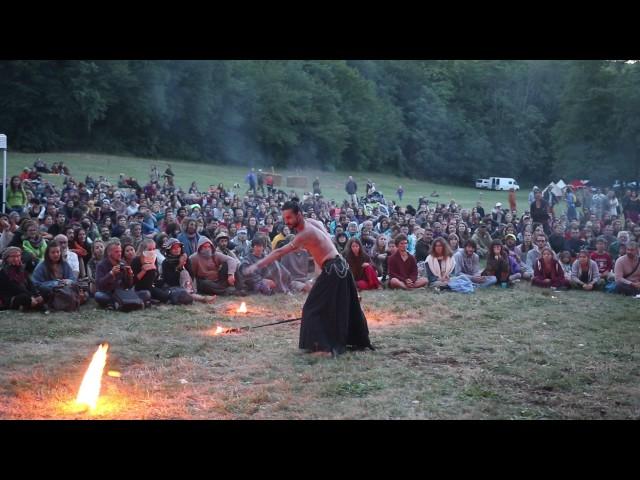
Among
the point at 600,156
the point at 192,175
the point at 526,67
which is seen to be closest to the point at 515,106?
the point at 526,67

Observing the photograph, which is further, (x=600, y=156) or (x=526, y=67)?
(x=526, y=67)

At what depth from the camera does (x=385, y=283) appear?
38.1 feet

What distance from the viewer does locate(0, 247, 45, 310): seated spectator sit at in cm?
881

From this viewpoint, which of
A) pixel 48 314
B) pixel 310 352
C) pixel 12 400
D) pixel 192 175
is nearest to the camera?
pixel 12 400

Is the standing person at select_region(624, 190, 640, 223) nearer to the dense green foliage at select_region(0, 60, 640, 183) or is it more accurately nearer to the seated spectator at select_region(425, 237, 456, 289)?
the seated spectator at select_region(425, 237, 456, 289)

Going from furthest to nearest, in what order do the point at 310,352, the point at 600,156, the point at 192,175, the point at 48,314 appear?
the point at 600,156
the point at 192,175
the point at 48,314
the point at 310,352

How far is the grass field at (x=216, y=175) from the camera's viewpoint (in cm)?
3628

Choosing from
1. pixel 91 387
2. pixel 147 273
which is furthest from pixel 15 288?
pixel 91 387

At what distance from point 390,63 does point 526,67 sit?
11.4 meters

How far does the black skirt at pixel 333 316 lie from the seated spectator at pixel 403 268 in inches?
170

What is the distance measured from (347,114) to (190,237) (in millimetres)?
45067

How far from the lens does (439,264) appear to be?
11539 millimetres
